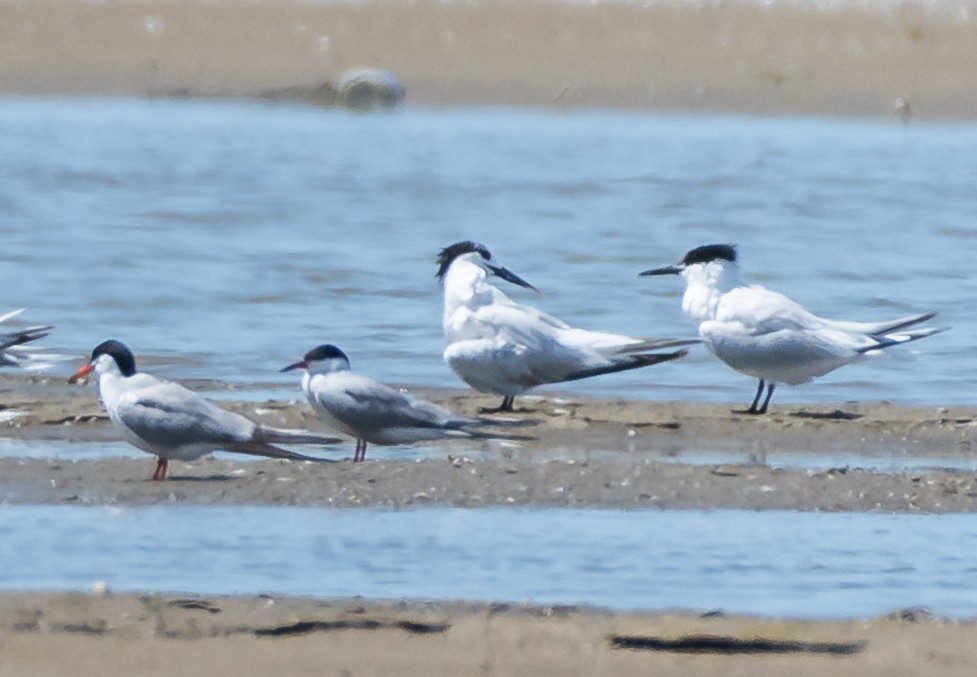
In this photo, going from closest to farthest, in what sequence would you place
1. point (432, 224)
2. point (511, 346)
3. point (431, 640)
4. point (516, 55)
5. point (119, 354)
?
point (431, 640) < point (119, 354) < point (511, 346) < point (432, 224) < point (516, 55)

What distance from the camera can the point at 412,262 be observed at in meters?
14.6

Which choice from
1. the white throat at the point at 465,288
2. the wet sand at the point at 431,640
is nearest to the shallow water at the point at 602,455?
the white throat at the point at 465,288

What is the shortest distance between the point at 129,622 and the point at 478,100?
19.4 m

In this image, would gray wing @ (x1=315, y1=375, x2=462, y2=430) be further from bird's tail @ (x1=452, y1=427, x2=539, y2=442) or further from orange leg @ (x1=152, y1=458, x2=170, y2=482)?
orange leg @ (x1=152, y1=458, x2=170, y2=482)

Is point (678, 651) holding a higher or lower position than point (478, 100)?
lower

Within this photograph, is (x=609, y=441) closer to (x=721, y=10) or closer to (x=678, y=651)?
(x=678, y=651)

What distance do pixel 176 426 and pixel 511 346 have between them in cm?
185

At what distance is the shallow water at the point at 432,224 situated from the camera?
1100 cm

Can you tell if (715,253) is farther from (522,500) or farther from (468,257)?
(522,500)

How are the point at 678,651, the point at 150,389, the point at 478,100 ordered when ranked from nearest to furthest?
1. the point at 678,651
2. the point at 150,389
3. the point at 478,100

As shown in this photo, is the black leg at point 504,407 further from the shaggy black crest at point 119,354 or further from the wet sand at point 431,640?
the wet sand at point 431,640

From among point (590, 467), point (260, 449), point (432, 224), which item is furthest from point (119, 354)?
point (432, 224)

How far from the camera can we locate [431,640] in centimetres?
469

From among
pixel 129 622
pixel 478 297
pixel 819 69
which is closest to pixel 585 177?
pixel 819 69
